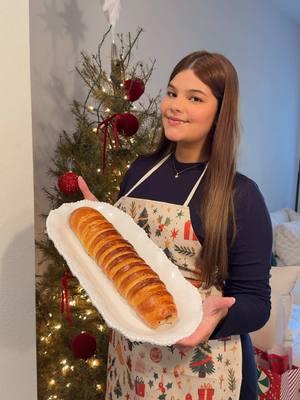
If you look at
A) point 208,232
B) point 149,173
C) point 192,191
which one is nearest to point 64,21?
point 149,173

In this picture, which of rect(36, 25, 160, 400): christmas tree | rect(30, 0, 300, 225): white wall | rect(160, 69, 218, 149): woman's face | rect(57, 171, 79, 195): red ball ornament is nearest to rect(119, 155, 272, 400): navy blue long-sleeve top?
rect(160, 69, 218, 149): woman's face

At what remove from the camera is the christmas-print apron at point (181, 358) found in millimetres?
1002

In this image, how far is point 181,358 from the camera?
1.00 meters

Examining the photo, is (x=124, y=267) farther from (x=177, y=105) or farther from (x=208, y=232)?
(x=177, y=105)

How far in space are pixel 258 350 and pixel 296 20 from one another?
2.83m

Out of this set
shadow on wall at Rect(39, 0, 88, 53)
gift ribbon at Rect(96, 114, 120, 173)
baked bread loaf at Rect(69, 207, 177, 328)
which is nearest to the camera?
baked bread loaf at Rect(69, 207, 177, 328)

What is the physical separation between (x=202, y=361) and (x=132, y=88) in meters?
0.85

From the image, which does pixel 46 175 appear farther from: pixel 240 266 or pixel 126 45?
pixel 240 266

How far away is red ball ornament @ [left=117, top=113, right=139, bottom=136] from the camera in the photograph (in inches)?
51.7

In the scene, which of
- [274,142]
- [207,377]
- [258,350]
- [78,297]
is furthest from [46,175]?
[274,142]

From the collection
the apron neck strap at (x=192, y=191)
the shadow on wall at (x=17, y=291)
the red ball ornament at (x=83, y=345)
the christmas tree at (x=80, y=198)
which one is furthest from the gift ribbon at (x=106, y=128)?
the shadow on wall at (x=17, y=291)

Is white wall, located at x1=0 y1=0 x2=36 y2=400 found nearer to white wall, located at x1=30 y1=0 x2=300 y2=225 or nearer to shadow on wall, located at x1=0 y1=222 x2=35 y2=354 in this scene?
shadow on wall, located at x1=0 y1=222 x2=35 y2=354

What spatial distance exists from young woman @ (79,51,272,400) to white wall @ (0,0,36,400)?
35 cm

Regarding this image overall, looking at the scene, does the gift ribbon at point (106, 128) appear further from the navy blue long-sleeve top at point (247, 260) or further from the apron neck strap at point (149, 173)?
the navy blue long-sleeve top at point (247, 260)
